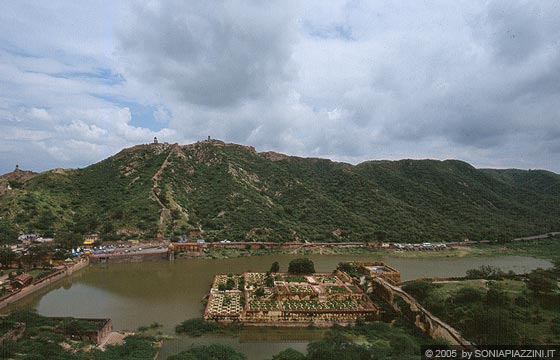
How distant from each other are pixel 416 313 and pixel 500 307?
20.4 ft

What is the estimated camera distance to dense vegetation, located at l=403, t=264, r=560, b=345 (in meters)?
23.6

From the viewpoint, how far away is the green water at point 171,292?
90.5 feet

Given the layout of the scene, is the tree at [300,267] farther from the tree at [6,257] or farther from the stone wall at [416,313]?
the tree at [6,257]

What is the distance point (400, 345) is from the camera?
76.8 ft

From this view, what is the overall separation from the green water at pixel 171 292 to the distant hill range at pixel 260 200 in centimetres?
1259

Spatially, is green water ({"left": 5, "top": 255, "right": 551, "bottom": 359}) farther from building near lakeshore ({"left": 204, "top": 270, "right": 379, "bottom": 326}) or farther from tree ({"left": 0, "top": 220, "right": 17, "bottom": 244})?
tree ({"left": 0, "top": 220, "right": 17, "bottom": 244})

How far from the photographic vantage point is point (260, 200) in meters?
81.9

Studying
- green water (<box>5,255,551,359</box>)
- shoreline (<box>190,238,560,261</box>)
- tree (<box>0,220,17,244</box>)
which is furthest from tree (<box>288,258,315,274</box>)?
tree (<box>0,220,17,244</box>)

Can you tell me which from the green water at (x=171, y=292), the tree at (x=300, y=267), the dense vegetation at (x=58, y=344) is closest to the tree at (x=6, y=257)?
the green water at (x=171, y=292)

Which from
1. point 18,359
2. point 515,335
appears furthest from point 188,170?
point 515,335

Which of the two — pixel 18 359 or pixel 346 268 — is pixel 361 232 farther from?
pixel 18 359

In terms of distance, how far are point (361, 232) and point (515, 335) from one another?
169 feet

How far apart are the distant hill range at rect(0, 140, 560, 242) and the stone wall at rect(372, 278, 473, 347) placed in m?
30.8

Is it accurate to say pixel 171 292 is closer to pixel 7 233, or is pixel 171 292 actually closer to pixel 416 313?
pixel 416 313
